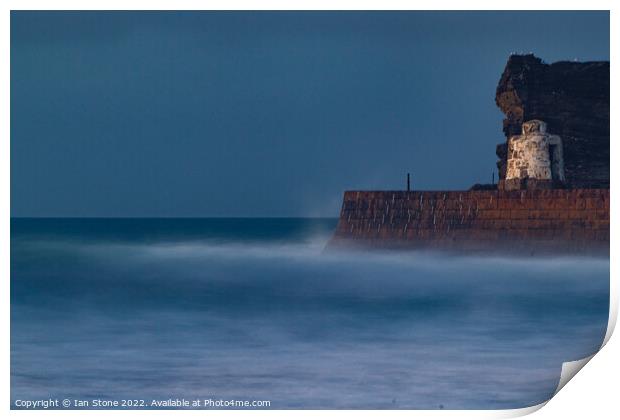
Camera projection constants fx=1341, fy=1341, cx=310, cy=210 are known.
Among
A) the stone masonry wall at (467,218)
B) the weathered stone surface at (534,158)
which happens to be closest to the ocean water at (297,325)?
the stone masonry wall at (467,218)

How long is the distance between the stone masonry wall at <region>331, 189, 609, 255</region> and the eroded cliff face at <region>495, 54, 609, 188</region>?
63cm

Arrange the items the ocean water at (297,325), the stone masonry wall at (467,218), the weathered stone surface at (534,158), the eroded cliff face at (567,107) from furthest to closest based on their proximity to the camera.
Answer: the weathered stone surface at (534,158)
the eroded cliff face at (567,107)
the stone masonry wall at (467,218)
the ocean water at (297,325)

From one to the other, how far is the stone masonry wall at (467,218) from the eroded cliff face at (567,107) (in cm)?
63

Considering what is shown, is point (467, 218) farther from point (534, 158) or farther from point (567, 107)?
point (567, 107)

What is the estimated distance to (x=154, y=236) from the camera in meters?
14.0

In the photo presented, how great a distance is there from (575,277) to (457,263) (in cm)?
132

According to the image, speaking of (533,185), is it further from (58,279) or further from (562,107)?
(58,279)

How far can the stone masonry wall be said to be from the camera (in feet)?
45.6

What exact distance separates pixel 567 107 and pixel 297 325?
5639mm

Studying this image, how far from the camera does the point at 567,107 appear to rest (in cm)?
1548

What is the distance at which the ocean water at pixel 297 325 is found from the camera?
10430 mm

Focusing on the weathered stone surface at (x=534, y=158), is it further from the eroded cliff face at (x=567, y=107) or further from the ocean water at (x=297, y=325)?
the ocean water at (x=297, y=325)

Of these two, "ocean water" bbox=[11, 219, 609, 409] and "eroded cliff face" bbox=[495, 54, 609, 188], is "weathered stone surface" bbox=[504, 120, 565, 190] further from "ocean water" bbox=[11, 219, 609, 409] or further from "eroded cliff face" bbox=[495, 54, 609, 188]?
"ocean water" bbox=[11, 219, 609, 409]

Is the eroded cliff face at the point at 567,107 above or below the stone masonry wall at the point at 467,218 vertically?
above
